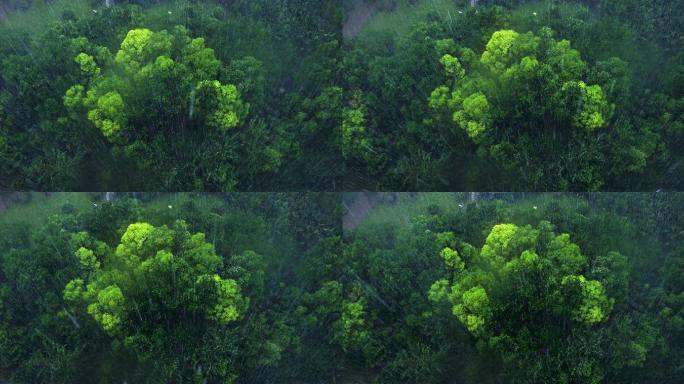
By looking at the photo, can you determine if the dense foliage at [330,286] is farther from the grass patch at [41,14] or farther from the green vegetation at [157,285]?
the grass patch at [41,14]

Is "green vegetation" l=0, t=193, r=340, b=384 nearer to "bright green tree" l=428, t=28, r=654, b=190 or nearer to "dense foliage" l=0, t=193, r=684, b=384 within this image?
"dense foliage" l=0, t=193, r=684, b=384

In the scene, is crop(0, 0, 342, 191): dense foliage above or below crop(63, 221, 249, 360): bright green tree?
above

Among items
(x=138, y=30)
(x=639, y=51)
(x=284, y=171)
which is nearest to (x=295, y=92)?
(x=284, y=171)

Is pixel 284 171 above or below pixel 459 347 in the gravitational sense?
above

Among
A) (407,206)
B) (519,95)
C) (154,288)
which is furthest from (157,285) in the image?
(519,95)

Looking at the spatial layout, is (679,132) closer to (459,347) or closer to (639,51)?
(639,51)

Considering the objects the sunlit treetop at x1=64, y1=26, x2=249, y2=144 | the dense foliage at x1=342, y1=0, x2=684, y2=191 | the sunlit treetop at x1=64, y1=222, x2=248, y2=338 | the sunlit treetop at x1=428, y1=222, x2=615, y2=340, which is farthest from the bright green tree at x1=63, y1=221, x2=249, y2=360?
the sunlit treetop at x1=428, y1=222, x2=615, y2=340
